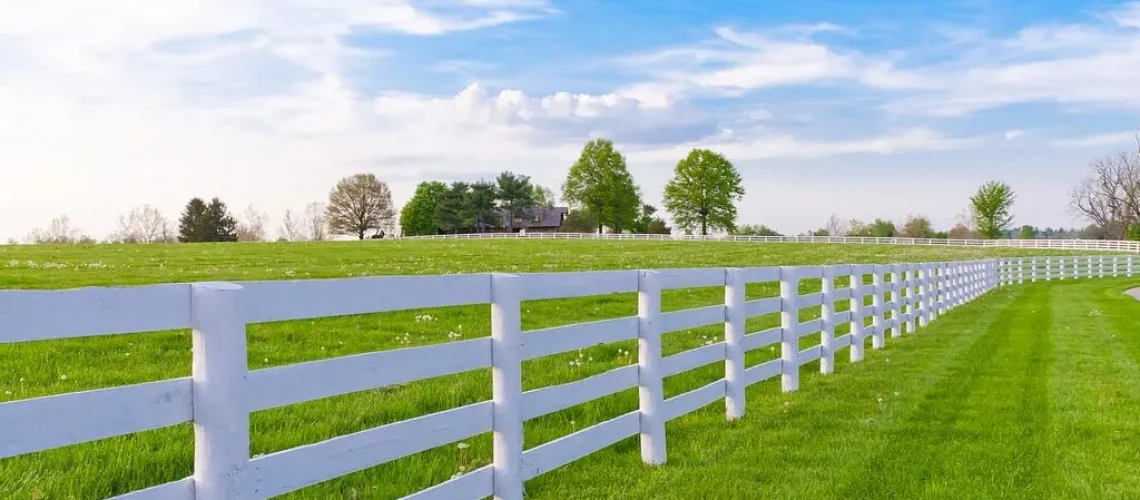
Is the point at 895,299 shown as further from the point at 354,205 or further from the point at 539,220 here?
the point at 539,220

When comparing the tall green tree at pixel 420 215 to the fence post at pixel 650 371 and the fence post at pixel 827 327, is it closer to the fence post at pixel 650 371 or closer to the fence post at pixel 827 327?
the fence post at pixel 827 327

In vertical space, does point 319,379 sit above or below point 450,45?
below

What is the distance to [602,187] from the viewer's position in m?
88.5

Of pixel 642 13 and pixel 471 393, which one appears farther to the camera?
pixel 642 13

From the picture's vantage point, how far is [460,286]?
4.41 m

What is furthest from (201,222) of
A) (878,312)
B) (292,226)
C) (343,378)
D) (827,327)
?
(343,378)

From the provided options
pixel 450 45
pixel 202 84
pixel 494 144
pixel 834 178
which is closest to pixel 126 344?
pixel 450 45

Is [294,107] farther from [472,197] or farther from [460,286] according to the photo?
[472,197]

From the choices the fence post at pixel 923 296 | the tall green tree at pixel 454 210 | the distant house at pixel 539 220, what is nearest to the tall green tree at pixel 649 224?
the distant house at pixel 539 220

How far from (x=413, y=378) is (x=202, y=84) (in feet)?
66.0

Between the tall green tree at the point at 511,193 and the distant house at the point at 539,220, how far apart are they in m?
1.84

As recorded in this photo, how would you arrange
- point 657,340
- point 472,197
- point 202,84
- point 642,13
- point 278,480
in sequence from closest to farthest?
1. point 278,480
2. point 657,340
3. point 642,13
4. point 202,84
5. point 472,197

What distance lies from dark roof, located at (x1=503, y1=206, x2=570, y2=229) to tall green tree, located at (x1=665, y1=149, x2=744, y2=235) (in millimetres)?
19160

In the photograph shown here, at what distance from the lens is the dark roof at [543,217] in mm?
104750
